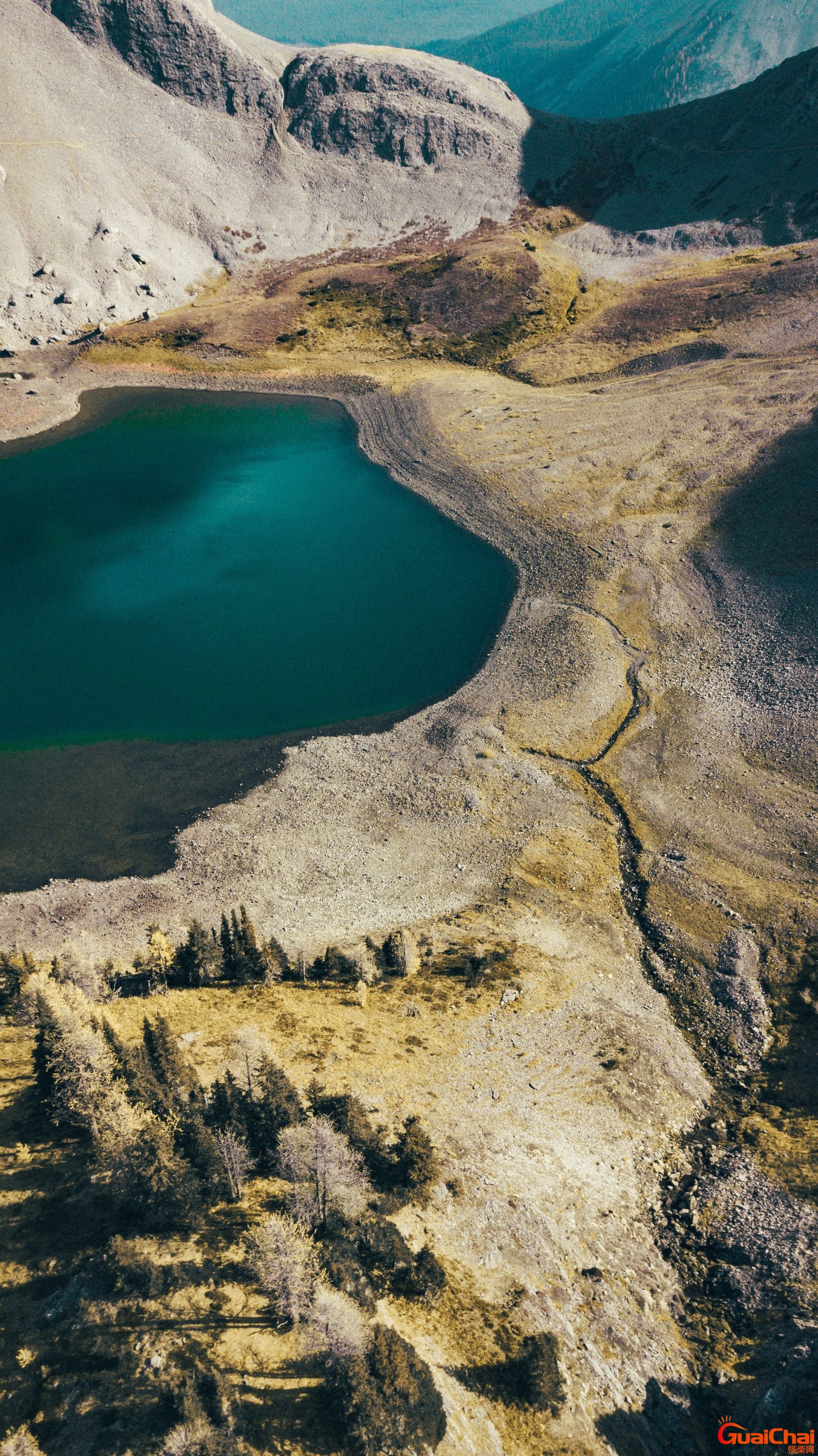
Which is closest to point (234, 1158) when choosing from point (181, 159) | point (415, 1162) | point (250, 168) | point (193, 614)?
point (415, 1162)

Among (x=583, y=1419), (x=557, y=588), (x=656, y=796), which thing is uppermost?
(x=557, y=588)

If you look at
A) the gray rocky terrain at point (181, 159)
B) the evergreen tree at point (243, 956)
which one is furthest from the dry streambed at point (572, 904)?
the gray rocky terrain at point (181, 159)

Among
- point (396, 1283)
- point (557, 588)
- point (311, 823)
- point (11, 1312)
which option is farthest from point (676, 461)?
point (11, 1312)

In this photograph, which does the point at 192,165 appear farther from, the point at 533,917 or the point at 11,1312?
the point at 11,1312

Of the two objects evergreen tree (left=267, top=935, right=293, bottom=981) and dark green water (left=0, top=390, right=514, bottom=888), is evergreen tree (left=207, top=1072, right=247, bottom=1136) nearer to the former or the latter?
evergreen tree (left=267, top=935, right=293, bottom=981)

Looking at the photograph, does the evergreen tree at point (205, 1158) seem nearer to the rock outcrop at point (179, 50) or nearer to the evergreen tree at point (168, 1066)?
the evergreen tree at point (168, 1066)

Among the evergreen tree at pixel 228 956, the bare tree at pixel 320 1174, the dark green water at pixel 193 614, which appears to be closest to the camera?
the bare tree at pixel 320 1174
